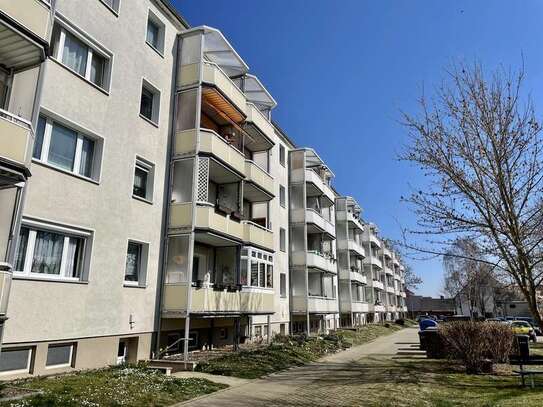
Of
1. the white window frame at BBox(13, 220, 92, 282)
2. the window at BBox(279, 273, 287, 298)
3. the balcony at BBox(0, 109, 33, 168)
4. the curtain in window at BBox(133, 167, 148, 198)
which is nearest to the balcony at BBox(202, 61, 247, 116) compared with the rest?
the curtain in window at BBox(133, 167, 148, 198)

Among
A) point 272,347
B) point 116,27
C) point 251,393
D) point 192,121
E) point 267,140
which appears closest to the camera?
point 251,393

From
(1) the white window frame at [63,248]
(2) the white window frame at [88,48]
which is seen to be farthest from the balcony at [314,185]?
(1) the white window frame at [63,248]

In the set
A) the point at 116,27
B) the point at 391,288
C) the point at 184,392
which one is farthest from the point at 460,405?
the point at 391,288

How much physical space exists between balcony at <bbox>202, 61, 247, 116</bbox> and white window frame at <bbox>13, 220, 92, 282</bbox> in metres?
8.82

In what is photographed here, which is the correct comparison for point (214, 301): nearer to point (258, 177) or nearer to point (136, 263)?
point (136, 263)

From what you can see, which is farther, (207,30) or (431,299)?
(431,299)

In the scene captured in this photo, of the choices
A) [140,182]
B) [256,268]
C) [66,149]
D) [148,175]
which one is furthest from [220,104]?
[66,149]

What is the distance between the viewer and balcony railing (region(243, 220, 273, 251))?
68.3 feet

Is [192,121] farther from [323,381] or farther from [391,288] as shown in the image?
[391,288]

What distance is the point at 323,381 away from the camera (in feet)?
44.7

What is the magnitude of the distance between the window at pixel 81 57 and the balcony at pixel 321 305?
828 inches

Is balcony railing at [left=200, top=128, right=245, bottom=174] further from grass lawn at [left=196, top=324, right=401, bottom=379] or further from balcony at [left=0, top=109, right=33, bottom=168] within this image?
balcony at [left=0, top=109, right=33, bottom=168]

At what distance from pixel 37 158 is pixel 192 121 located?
25.3 feet

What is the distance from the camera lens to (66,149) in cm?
1281
